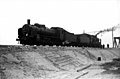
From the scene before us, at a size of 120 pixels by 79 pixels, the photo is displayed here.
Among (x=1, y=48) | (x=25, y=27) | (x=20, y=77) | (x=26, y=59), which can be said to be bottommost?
(x=20, y=77)

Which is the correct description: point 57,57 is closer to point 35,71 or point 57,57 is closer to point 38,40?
point 38,40

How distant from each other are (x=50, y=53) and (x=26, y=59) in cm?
514

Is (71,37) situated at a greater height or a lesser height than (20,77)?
greater

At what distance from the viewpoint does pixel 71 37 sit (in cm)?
3381

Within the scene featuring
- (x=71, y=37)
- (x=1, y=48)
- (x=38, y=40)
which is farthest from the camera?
(x=71, y=37)

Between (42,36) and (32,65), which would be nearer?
(32,65)

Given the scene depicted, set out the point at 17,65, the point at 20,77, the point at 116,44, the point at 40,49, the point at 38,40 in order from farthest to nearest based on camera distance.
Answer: the point at 116,44
the point at 38,40
the point at 40,49
the point at 17,65
the point at 20,77

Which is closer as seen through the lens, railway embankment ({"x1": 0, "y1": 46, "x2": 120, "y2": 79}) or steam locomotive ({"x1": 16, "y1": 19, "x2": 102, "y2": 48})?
railway embankment ({"x1": 0, "y1": 46, "x2": 120, "y2": 79})

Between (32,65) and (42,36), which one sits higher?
(42,36)

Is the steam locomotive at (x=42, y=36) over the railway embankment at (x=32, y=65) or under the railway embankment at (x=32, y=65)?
over

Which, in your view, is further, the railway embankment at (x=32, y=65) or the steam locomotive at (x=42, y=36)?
the steam locomotive at (x=42, y=36)

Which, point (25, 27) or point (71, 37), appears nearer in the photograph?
point (25, 27)

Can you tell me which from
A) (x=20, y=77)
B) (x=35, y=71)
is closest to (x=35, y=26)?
(x=35, y=71)

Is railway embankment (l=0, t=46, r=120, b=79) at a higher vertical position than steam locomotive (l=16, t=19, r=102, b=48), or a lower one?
lower
